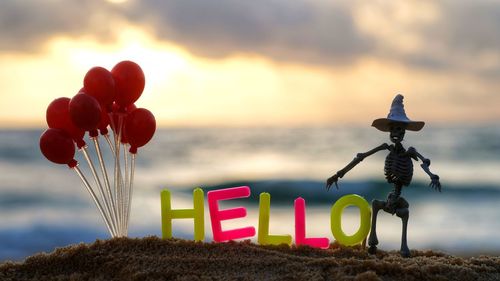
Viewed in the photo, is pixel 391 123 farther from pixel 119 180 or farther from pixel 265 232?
pixel 119 180

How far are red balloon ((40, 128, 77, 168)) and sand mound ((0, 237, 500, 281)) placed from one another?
0.69 metres

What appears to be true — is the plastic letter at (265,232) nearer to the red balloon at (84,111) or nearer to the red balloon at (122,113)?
the red balloon at (122,113)

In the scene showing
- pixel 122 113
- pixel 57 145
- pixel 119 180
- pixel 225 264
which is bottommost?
pixel 225 264

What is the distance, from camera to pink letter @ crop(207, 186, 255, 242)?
4.86 meters

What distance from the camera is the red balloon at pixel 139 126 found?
4.98m

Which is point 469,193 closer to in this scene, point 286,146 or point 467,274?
point 286,146

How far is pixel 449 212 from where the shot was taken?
1555cm

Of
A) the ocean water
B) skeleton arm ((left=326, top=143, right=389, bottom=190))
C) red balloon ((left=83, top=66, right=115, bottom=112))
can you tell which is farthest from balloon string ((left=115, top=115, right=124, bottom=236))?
the ocean water

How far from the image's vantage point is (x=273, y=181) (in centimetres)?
1858

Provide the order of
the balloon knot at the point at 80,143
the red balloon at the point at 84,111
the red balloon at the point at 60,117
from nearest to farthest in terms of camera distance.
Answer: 1. the red balloon at the point at 84,111
2. the red balloon at the point at 60,117
3. the balloon knot at the point at 80,143

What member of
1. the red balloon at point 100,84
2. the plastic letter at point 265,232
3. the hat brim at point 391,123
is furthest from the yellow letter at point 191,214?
the hat brim at point 391,123

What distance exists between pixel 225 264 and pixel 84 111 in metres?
1.49

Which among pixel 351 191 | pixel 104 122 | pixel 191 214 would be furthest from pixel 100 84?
pixel 351 191

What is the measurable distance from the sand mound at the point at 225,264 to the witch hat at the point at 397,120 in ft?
3.17
